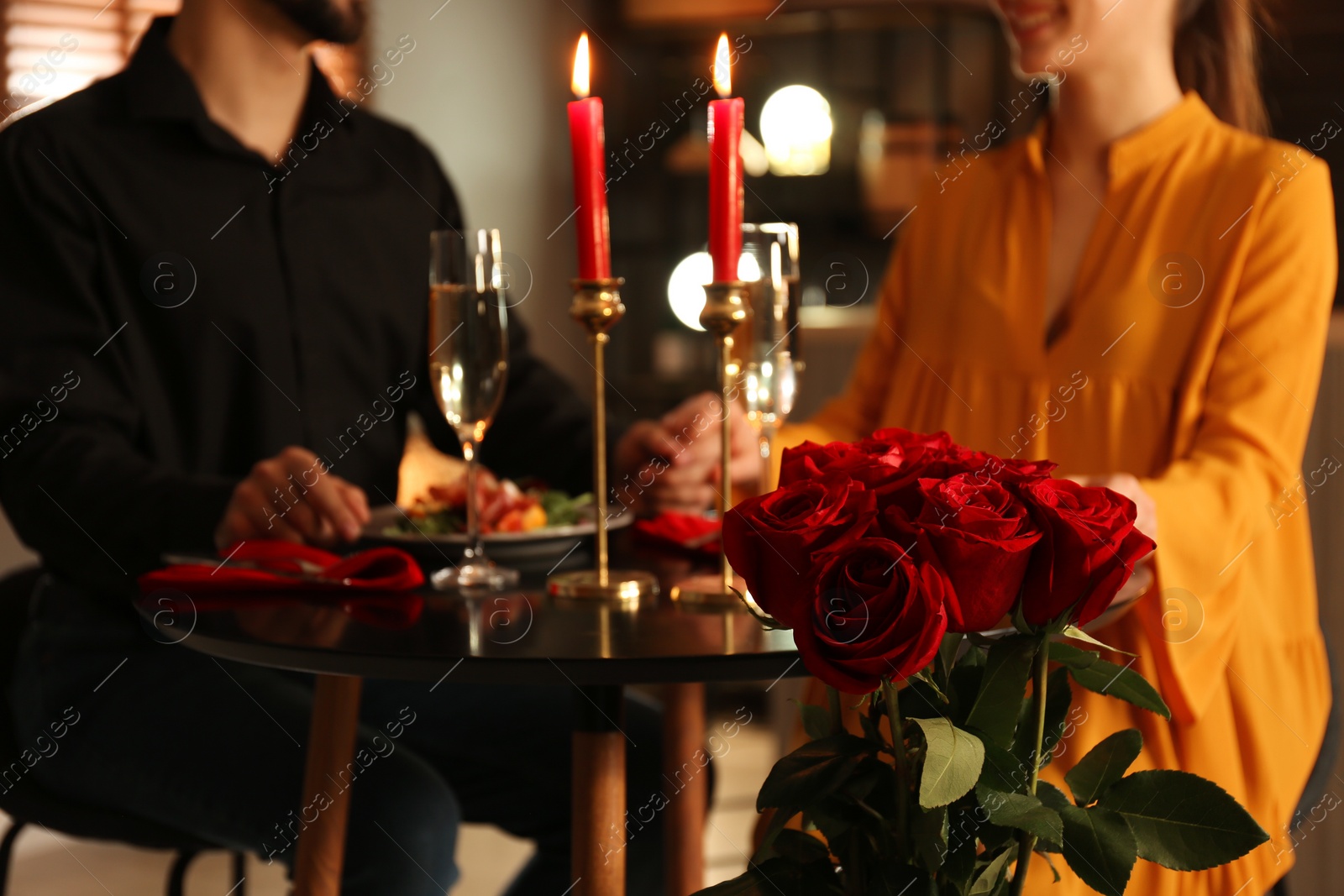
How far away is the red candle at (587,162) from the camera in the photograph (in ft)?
2.88

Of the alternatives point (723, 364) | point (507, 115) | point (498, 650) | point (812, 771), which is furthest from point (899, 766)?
point (507, 115)

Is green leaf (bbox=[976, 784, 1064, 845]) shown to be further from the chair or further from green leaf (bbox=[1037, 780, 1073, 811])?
the chair

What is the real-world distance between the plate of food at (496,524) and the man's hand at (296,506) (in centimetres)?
9

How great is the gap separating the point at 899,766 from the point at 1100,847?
0.34 ft

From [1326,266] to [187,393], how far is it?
128cm

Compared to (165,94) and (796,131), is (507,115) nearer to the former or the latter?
(796,131)

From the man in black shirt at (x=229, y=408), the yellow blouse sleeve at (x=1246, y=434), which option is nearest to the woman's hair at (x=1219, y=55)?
the yellow blouse sleeve at (x=1246, y=434)

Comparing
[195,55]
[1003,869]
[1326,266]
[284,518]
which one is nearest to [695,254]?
[195,55]

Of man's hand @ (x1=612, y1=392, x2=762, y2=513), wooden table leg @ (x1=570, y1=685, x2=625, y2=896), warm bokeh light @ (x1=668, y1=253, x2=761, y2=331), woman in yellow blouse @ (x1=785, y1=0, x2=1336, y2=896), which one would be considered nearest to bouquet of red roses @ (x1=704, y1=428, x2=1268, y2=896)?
wooden table leg @ (x1=570, y1=685, x2=625, y2=896)

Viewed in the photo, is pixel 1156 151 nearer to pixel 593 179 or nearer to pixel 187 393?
pixel 593 179

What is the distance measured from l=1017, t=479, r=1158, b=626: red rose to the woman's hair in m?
→ 1.09

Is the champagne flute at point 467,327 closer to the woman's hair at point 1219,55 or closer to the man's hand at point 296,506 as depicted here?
the man's hand at point 296,506

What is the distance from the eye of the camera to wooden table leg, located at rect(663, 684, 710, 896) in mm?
1313

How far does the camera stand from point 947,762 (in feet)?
1.91
